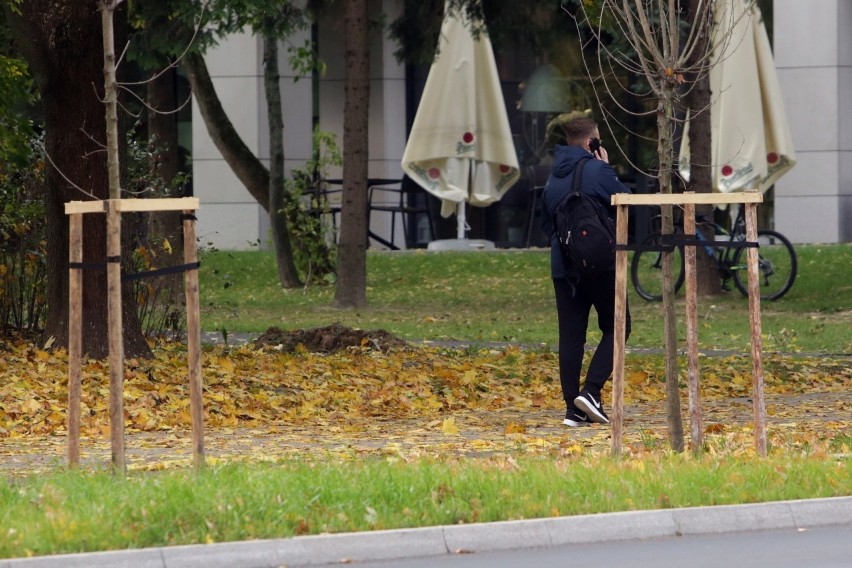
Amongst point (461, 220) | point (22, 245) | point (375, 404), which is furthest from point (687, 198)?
point (461, 220)

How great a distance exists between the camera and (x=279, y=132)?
73.7 ft

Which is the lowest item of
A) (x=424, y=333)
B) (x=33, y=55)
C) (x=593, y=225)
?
(x=424, y=333)

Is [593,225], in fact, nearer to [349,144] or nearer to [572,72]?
[349,144]

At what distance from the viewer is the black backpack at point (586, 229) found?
10211mm

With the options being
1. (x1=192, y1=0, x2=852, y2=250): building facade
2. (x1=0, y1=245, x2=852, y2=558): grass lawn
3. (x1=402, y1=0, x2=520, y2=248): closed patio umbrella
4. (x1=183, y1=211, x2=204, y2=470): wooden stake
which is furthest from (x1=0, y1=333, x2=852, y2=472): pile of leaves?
(x1=192, y1=0, x2=852, y2=250): building facade

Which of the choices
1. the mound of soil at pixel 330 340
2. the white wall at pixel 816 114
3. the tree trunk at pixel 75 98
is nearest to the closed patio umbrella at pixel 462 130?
the white wall at pixel 816 114

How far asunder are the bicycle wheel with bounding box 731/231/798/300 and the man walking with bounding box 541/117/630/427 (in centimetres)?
844

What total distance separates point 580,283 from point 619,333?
210 cm

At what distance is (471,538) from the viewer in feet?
22.7

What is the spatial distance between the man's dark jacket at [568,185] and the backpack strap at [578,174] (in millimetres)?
14

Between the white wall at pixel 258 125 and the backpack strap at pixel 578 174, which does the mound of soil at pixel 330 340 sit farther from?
the white wall at pixel 258 125

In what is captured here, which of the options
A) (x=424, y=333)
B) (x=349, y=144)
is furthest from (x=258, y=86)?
(x=424, y=333)

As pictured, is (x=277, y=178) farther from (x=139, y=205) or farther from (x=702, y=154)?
(x=139, y=205)

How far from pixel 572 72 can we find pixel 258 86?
519cm
